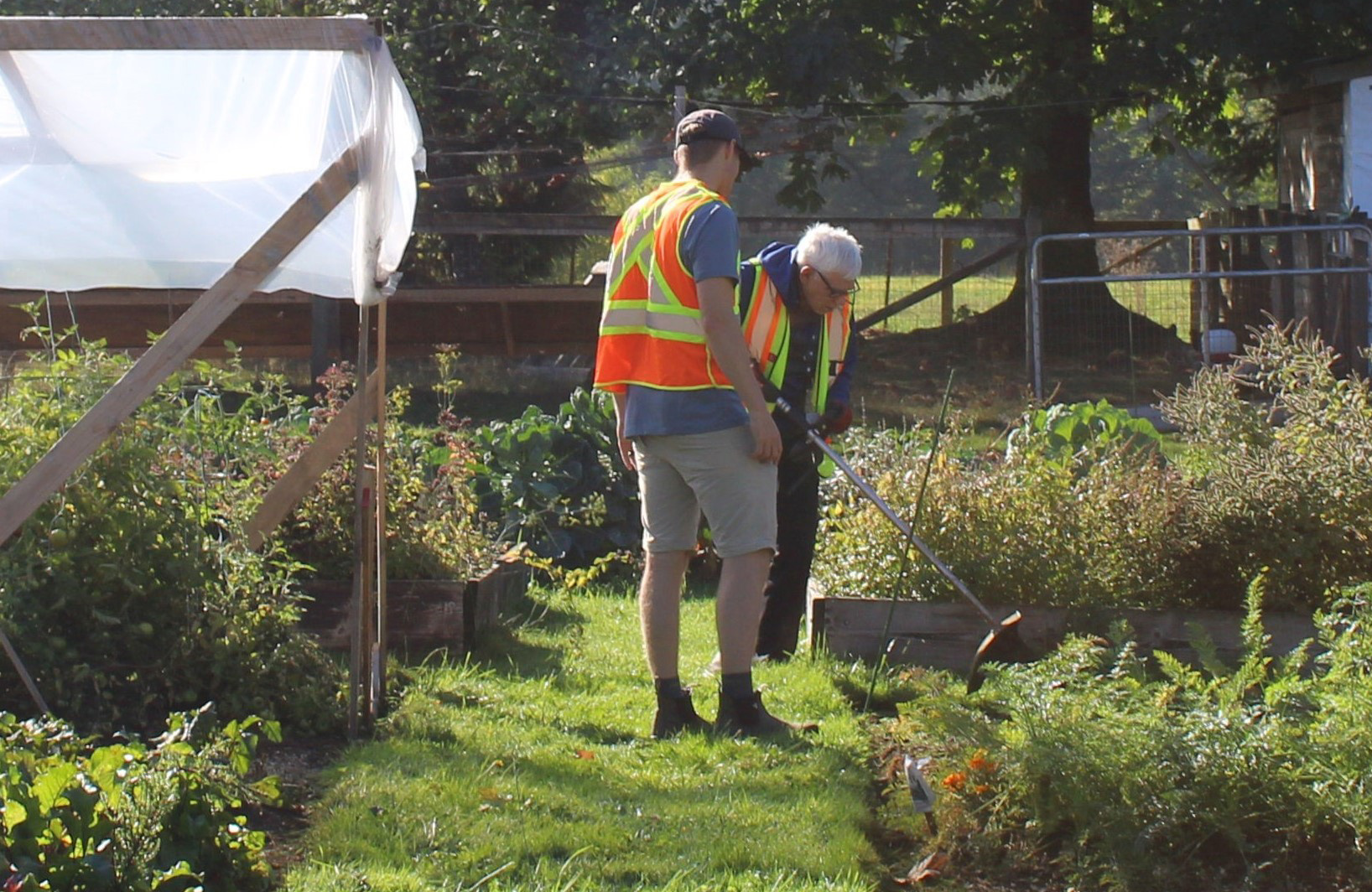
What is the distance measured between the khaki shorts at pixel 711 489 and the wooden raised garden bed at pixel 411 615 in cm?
132

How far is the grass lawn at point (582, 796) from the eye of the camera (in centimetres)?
356

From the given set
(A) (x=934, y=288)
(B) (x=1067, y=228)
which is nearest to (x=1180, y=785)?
(A) (x=934, y=288)

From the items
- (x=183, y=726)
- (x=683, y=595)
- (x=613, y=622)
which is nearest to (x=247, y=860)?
(x=183, y=726)

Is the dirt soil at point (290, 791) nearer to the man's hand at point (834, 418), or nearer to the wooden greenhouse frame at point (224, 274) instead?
the wooden greenhouse frame at point (224, 274)

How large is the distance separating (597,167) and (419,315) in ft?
10.1

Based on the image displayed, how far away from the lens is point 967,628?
5590mm

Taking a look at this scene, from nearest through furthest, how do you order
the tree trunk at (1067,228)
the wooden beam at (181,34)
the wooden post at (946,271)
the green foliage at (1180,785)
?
the green foliage at (1180,785) → the wooden beam at (181,34) → the tree trunk at (1067,228) → the wooden post at (946,271)

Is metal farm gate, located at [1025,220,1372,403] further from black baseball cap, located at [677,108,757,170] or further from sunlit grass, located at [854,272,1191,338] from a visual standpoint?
black baseball cap, located at [677,108,757,170]

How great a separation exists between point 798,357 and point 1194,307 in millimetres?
12986

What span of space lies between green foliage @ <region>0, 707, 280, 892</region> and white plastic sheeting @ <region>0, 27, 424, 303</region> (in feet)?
5.03

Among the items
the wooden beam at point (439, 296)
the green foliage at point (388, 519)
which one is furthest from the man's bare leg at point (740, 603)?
the wooden beam at point (439, 296)

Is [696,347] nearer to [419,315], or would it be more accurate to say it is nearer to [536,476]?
[536,476]

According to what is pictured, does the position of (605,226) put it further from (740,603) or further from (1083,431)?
(740,603)

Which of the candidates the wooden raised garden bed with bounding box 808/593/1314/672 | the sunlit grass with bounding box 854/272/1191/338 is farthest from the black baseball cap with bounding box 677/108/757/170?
the sunlit grass with bounding box 854/272/1191/338
